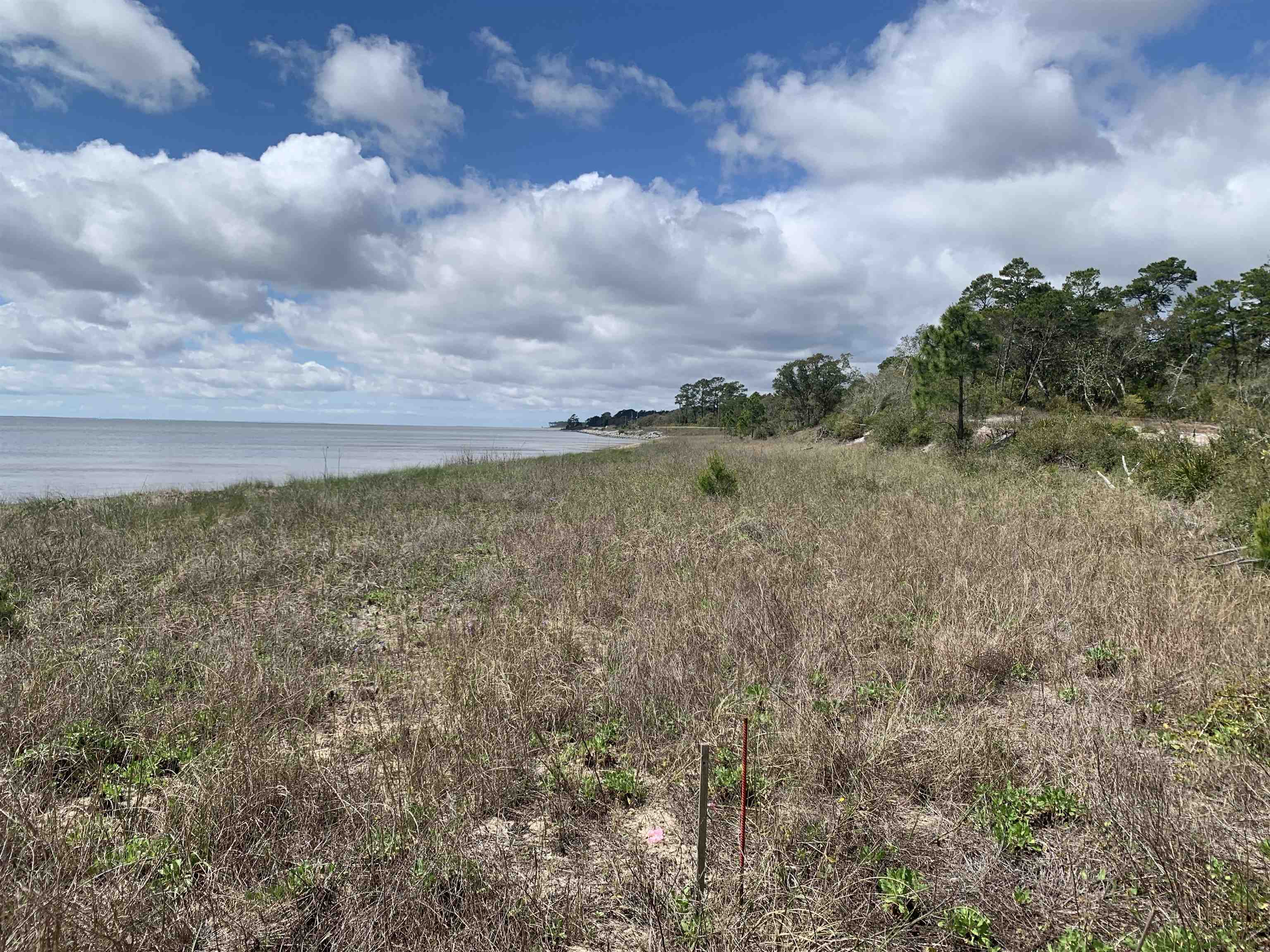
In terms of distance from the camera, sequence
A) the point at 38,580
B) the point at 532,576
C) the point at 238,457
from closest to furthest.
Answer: the point at 38,580 < the point at 532,576 < the point at 238,457

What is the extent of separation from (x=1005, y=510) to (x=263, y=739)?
1228cm

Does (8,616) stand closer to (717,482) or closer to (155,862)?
(155,862)

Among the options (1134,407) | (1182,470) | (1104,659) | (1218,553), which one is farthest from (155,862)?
(1134,407)

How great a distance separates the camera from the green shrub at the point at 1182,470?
12188mm

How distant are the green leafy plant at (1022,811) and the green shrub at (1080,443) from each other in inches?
693

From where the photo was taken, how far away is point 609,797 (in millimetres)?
3559

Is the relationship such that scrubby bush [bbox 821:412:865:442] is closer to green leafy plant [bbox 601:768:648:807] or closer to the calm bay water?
the calm bay water

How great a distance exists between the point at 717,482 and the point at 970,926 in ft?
44.9

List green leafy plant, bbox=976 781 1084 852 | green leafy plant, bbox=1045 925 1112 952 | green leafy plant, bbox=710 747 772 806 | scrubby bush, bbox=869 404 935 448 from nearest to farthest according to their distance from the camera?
green leafy plant, bbox=1045 925 1112 952 < green leafy plant, bbox=976 781 1084 852 < green leafy plant, bbox=710 747 772 806 < scrubby bush, bbox=869 404 935 448

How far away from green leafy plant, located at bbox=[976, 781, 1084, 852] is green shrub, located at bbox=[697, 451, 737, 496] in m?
12.4

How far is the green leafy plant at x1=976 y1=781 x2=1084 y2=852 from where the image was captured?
9.85 feet

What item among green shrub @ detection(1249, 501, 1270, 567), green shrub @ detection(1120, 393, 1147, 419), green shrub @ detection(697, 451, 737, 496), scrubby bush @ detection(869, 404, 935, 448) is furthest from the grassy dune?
green shrub @ detection(1120, 393, 1147, 419)

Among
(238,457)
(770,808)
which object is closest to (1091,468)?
(770,808)

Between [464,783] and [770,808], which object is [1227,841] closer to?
[770,808]
